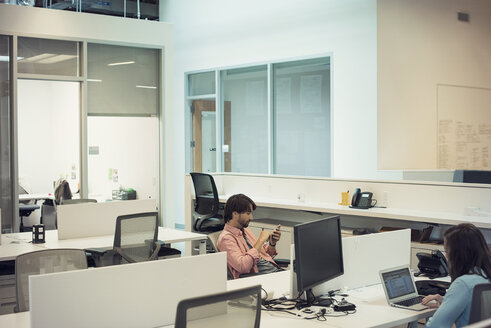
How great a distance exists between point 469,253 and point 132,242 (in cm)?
285

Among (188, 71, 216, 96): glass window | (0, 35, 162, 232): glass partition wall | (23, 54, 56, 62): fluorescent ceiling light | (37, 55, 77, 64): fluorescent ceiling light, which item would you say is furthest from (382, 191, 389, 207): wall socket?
(188, 71, 216, 96): glass window

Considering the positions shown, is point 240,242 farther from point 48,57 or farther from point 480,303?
point 48,57

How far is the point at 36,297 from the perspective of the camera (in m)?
2.29

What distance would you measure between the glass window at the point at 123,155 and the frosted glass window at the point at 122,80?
0.17 m

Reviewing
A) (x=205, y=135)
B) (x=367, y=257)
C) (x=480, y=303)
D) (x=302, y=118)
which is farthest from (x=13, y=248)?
(x=205, y=135)

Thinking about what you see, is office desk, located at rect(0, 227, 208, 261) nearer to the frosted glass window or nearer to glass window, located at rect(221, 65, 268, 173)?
the frosted glass window

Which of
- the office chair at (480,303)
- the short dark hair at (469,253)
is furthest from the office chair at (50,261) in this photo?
the office chair at (480,303)

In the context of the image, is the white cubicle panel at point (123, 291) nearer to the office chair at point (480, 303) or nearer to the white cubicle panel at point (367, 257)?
the white cubicle panel at point (367, 257)

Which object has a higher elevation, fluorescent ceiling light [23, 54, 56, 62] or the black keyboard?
fluorescent ceiling light [23, 54, 56, 62]

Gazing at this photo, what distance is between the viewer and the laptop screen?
3225 mm

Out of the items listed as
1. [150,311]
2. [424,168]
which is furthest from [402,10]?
[150,311]

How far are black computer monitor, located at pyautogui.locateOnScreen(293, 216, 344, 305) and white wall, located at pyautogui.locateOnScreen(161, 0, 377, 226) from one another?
4.58m

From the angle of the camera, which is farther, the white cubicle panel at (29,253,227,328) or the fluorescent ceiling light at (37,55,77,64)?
the fluorescent ceiling light at (37,55,77,64)

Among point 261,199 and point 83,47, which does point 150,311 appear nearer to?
point 261,199
